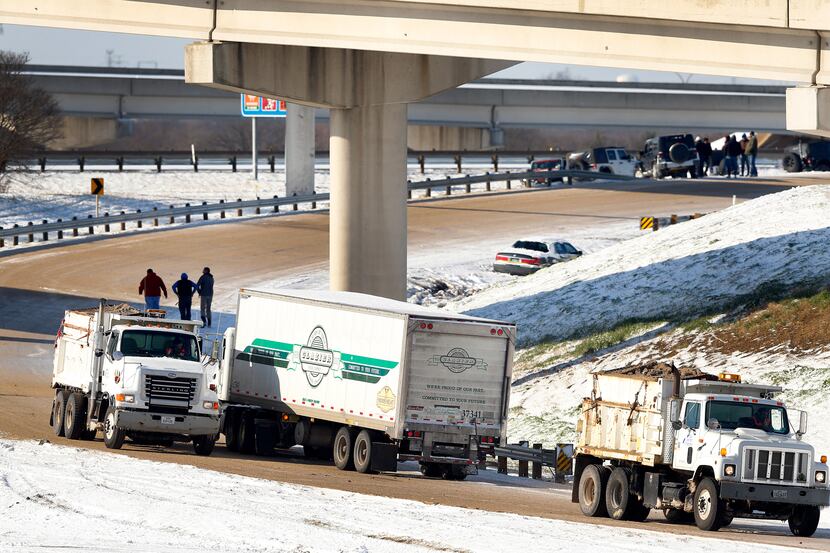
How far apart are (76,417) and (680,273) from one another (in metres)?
17.2

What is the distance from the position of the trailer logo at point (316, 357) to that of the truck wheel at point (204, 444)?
2.00 meters

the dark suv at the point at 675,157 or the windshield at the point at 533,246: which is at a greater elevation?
the dark suv at the point at 675,157

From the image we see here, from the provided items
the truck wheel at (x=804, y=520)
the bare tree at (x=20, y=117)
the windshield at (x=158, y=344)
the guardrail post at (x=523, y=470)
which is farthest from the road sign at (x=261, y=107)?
the truck wheel at (x=804, y=520)

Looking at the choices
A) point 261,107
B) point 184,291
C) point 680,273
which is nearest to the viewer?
point 680,273

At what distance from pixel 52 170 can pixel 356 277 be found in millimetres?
42607

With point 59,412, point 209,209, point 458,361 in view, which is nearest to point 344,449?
point 458,361

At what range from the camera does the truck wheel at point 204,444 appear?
86.9 feet

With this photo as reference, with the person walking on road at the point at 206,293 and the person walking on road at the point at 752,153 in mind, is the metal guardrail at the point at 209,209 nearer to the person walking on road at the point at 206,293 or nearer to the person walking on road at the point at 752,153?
the person walking on road at the point at 752,153

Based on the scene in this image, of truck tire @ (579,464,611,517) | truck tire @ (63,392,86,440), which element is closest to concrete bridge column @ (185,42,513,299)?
truck tire @ (63,392,86,440)

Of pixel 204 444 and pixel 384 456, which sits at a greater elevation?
pixel 204 444

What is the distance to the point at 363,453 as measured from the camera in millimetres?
25344

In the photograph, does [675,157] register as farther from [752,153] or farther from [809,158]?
[809,158]

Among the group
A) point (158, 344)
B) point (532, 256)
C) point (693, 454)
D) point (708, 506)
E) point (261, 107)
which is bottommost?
point (708, 506)

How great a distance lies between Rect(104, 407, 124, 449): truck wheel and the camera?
2598cm
